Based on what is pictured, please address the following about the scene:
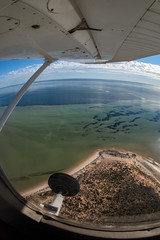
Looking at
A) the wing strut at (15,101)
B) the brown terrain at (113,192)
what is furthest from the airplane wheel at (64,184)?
the brown terrain at (113,192)

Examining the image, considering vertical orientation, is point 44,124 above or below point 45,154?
above

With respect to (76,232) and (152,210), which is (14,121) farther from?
(76,232)

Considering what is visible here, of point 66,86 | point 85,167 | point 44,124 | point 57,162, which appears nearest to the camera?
point 85,167

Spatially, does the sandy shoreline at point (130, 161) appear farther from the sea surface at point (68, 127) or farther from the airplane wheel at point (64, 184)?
the airplane wheel at point (64, 184)

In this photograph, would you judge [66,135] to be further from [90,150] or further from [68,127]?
[90,150]

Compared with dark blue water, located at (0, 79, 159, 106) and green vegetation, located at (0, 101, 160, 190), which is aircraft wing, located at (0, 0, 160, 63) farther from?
dark blue water, located at (0, 79, 159, 106)

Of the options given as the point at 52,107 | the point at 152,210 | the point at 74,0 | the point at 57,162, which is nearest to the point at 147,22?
the point at 74,0

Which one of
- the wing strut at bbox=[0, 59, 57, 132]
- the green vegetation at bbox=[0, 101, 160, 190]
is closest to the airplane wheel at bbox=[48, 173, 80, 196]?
the wing strut at bbox=[0, 59, 57, 132]
